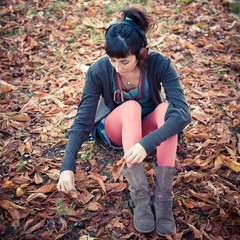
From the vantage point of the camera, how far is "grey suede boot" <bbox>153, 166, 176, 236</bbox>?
1.85m

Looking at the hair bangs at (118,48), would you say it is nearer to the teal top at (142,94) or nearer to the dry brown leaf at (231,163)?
the teal top at (142,94)

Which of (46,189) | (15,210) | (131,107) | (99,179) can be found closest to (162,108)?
(131,107)

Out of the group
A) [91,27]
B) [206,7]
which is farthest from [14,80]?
[206,7]

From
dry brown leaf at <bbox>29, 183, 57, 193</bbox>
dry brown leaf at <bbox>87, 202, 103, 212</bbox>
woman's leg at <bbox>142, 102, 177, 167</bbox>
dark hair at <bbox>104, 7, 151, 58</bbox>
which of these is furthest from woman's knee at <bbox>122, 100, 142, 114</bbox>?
dry brown leaf at <bbox>29, 183, 57, 193</bbox>

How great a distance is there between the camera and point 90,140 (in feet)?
8.72

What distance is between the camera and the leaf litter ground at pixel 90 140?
1973 millimetres

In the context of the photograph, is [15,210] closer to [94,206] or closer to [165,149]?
[94,206]

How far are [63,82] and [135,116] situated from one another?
1.68 m

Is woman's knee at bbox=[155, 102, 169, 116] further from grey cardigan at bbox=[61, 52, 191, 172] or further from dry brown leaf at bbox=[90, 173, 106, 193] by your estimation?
dry brown leaf at bbox=[90, 173, 106, 193]

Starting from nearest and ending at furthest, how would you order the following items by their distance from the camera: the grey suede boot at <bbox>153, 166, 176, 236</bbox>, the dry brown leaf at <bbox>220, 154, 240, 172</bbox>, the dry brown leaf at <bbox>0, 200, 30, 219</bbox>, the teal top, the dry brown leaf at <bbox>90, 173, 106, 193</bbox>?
the grey suede boot at <bbox>153, 166, 176, 236</bbox>
the dry brown leaf at <bbox>0, 200, 30, 219</bbox>
the teal top
the dry brown leaf at <bbox>90, 173, 106, 193</bbox>
the dry brown leaf at <bbox>220, 154, 240, 172</bbox>

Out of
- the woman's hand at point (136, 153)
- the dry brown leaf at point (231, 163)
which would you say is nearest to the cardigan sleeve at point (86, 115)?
the woman's hand at point (136, 153)

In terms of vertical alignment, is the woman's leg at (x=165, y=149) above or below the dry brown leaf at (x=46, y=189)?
above

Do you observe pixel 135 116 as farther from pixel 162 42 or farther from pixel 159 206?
pixel 162 42

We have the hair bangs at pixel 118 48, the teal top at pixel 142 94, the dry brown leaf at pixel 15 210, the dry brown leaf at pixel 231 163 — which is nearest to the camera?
the hair bangs at pixel 118 48
